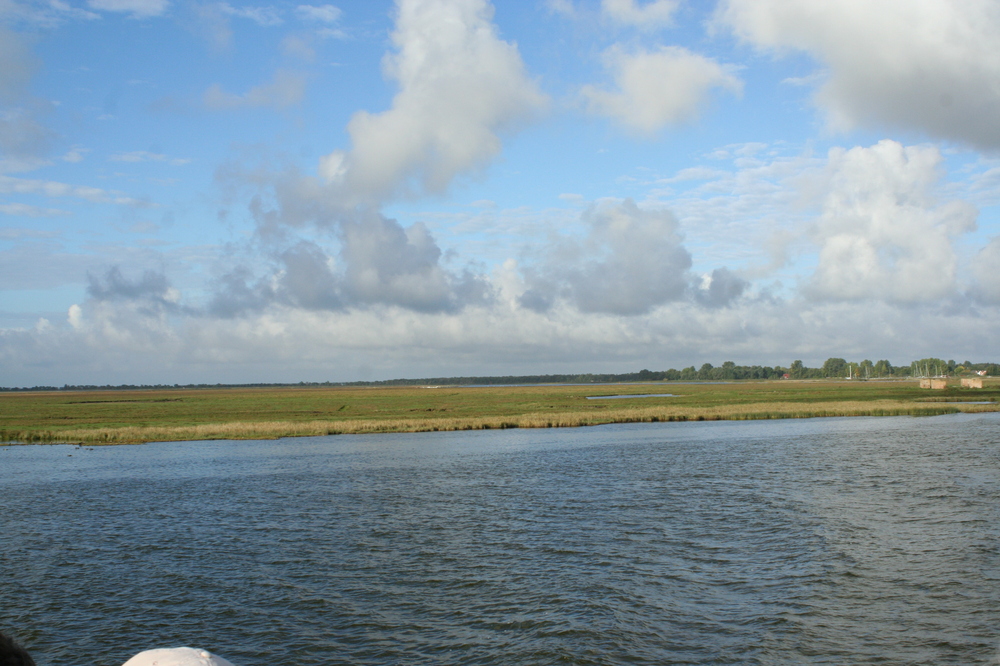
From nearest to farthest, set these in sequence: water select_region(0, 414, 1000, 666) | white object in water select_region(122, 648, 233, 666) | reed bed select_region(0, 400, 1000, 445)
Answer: white object in water select_region(122, 648, 233, 666), water select_region(0, 414, 1000, 666), reed bed select_region(0, 400, 1000, 445)

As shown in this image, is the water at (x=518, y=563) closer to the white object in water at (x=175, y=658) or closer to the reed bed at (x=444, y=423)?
the white object in water at (x=175, y=658)

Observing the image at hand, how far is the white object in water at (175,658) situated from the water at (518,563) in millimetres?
10802

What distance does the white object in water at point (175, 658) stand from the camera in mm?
4156

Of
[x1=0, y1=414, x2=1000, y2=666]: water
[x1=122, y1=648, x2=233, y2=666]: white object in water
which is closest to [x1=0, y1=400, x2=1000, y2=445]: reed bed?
[x1=0, y1=414, x2=1000, y2=666]: water

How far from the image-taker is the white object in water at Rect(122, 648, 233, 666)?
4.16 m

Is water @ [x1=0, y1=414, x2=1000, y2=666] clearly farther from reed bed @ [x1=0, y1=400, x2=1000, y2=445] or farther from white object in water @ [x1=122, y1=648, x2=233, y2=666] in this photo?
reed bed @ [x1=0, y1=400, x2=1000, y2=445]

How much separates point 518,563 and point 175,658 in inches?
695

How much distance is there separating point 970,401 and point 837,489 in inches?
3644

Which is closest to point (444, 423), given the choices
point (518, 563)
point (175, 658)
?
point (518, 563)

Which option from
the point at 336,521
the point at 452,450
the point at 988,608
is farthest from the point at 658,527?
the point at 452,450

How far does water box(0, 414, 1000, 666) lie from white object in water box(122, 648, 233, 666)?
10.8m

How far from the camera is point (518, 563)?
2098 centimetres

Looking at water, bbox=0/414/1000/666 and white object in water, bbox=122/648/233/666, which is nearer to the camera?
white object in water, bbox=122/648/233/666

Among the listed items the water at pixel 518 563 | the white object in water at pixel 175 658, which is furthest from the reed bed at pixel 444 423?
the white object in water at pixel 175 658
